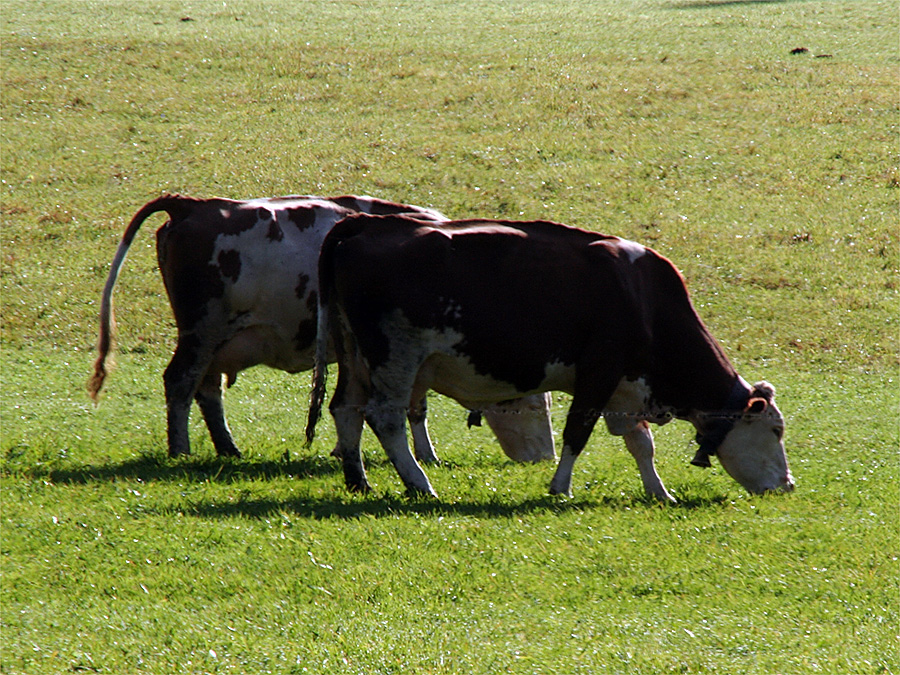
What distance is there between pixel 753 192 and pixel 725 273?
5164mm

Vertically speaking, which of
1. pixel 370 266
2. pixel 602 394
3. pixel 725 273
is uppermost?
pixel 370 266

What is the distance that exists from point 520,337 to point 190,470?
3.25 meters

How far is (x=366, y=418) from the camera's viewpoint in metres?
10.2

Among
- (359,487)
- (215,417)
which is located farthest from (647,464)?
(215,417)

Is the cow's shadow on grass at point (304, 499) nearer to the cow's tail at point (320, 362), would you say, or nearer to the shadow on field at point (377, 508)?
the shadow on field at point (377, 508)

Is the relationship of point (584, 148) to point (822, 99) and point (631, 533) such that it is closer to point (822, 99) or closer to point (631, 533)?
point (822, 99)

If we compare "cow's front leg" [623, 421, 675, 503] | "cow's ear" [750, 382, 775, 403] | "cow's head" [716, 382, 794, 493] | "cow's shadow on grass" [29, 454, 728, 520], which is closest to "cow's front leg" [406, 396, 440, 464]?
"cow's shadow on grass" [29, 454, 728, 520]

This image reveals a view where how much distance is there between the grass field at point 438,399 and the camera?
7488 mm

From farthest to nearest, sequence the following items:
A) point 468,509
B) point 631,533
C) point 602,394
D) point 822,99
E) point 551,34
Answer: point 551,34, point 822,99, point 602,394, point 468,509, point 631,533

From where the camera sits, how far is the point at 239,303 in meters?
11.5

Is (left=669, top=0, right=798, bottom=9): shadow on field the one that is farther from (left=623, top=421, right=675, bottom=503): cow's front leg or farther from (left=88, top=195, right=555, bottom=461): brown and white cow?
(left=623, top=421, right=675, bottom=503): cow's front leg

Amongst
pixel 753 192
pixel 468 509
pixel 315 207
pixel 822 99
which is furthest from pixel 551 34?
pixel 468 509

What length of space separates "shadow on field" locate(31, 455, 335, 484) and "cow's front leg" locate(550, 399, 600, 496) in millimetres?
2207

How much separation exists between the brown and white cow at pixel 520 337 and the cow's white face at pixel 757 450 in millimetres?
11
